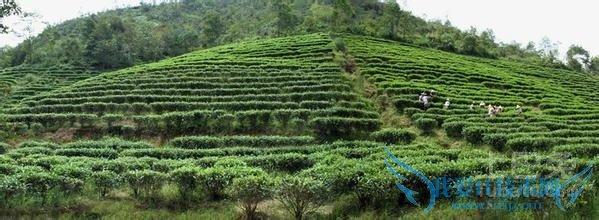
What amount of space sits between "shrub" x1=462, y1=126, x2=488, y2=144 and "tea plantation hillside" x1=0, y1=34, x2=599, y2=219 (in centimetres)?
5

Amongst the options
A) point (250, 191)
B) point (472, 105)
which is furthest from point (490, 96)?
point (250, 191)

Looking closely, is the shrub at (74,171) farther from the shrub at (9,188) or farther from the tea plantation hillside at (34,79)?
the tea plantation hillside at (34,79)

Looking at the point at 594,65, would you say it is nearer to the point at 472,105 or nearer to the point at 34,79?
the point at 472,105

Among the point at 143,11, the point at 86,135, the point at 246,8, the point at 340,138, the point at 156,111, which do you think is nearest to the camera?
the point at 340,138

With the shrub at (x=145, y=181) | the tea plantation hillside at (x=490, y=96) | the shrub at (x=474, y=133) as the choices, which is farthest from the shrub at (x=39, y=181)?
the shrub at (x=474, y=133)

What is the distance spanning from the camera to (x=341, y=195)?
14.3m

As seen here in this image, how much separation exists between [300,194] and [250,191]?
1.44 meters

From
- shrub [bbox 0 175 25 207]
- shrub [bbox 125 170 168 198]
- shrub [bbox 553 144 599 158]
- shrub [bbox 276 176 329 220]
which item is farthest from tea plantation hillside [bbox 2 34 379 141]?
shrub [bbox 0 175 25 207]

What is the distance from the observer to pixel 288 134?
84.3ft

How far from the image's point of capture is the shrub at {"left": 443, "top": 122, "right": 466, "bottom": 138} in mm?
24219

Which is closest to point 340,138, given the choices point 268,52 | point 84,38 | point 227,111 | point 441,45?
point 227,111

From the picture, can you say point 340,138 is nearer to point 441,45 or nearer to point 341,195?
point 341,195

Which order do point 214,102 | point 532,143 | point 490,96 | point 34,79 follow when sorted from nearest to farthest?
point 532,143 → point 214,102 → point 490,96 → point 34,79

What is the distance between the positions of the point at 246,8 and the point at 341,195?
297 feet
